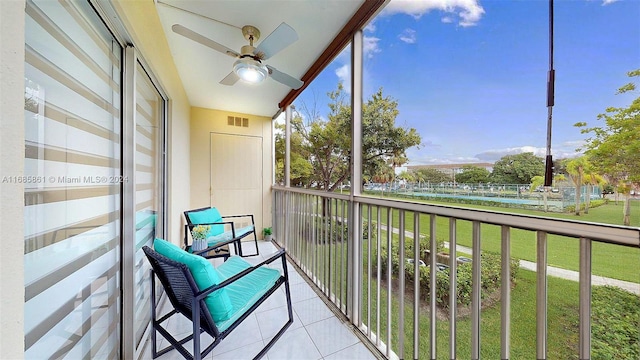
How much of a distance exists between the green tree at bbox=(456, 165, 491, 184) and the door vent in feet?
12.6

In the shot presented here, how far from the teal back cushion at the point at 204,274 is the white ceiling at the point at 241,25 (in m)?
1.71

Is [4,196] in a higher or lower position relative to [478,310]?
higher

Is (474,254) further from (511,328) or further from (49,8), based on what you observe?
(49,8)

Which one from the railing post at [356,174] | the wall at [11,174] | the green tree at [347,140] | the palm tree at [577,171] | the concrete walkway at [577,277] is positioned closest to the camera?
the wall at [11,174]

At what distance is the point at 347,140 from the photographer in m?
1.99

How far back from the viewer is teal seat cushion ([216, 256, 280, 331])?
143cm

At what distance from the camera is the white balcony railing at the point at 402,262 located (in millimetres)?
784

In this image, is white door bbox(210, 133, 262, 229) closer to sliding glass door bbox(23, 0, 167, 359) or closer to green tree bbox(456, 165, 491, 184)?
sliding glass door bbox(23, 0, 167, 359)

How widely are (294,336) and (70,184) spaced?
162cm

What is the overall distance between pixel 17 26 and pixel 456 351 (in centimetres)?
187

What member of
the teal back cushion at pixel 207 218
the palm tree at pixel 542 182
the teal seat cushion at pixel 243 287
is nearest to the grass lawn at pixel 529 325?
the palm tree at pixel 542 182

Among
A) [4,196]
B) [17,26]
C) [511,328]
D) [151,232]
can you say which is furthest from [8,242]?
[151,232]

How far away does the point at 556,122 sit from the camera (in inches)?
31.7

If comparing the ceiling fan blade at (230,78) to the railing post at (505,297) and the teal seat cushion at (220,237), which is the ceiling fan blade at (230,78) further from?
the railing post at (505,297)
